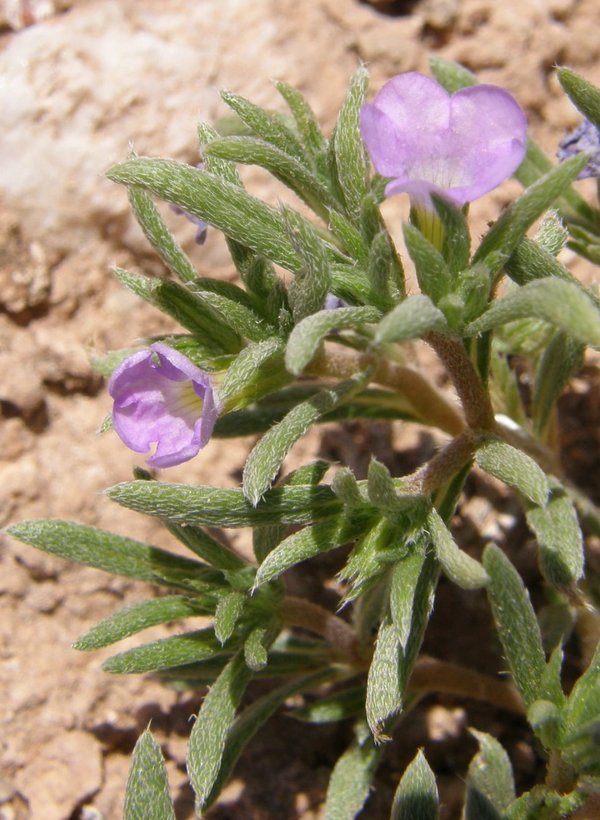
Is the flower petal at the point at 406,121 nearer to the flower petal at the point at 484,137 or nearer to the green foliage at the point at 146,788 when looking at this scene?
the flower petal at the point at 484,137

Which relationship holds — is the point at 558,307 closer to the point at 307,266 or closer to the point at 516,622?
the point at 307,266

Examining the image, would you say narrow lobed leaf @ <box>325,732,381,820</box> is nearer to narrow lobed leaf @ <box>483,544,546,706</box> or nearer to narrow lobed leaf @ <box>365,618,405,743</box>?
narrow lobed leaf @ <box>365,618,405,743</box>

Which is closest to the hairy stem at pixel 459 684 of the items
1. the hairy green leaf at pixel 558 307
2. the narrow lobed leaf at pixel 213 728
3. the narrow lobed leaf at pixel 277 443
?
the narrow lobed leaf at pixel 213 728

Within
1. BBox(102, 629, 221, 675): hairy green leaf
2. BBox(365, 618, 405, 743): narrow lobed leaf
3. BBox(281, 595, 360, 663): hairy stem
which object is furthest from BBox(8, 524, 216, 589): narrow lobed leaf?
BBox(365, 618, 405, 743): narrow lobed leaf

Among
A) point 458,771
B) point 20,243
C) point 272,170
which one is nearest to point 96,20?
point 20,243

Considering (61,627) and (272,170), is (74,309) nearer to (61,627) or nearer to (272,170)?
(61,627)

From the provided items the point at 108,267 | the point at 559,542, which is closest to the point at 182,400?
the point at 559,542

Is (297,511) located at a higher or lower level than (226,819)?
higher

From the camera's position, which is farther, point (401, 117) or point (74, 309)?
point (74, 309)
